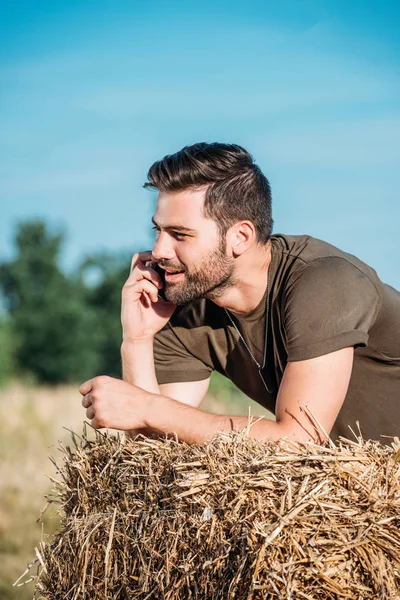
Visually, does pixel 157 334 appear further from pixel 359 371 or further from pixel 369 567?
pixel 369 567

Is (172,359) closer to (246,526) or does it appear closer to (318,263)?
(318,263)

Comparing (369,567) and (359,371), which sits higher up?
(359,371)

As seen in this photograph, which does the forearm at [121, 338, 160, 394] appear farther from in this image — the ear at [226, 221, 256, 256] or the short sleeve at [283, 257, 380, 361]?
the short sleeve at [283, 257, 380, 361]

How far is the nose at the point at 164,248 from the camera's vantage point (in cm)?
354

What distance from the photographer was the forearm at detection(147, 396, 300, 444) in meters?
2.92

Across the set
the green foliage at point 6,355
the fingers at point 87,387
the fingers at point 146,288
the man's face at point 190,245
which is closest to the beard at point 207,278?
the man's face at point 190,245

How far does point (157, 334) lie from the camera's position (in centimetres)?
416

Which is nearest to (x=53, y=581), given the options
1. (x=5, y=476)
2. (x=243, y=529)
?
(x=243, y=529)

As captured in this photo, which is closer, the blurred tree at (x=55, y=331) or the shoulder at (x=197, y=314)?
the shoulder at (x=197, y=314)

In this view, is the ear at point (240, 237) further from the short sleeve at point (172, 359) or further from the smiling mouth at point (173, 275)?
the short sleeve at point (172, 359)

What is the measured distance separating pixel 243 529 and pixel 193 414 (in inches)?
26.6

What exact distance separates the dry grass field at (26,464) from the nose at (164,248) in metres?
0.93

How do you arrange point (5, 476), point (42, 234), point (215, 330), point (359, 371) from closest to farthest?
point (359, 371) < point (215, 330) < point (5, 476) < point (42, 234)

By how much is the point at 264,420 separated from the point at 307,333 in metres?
0.40
